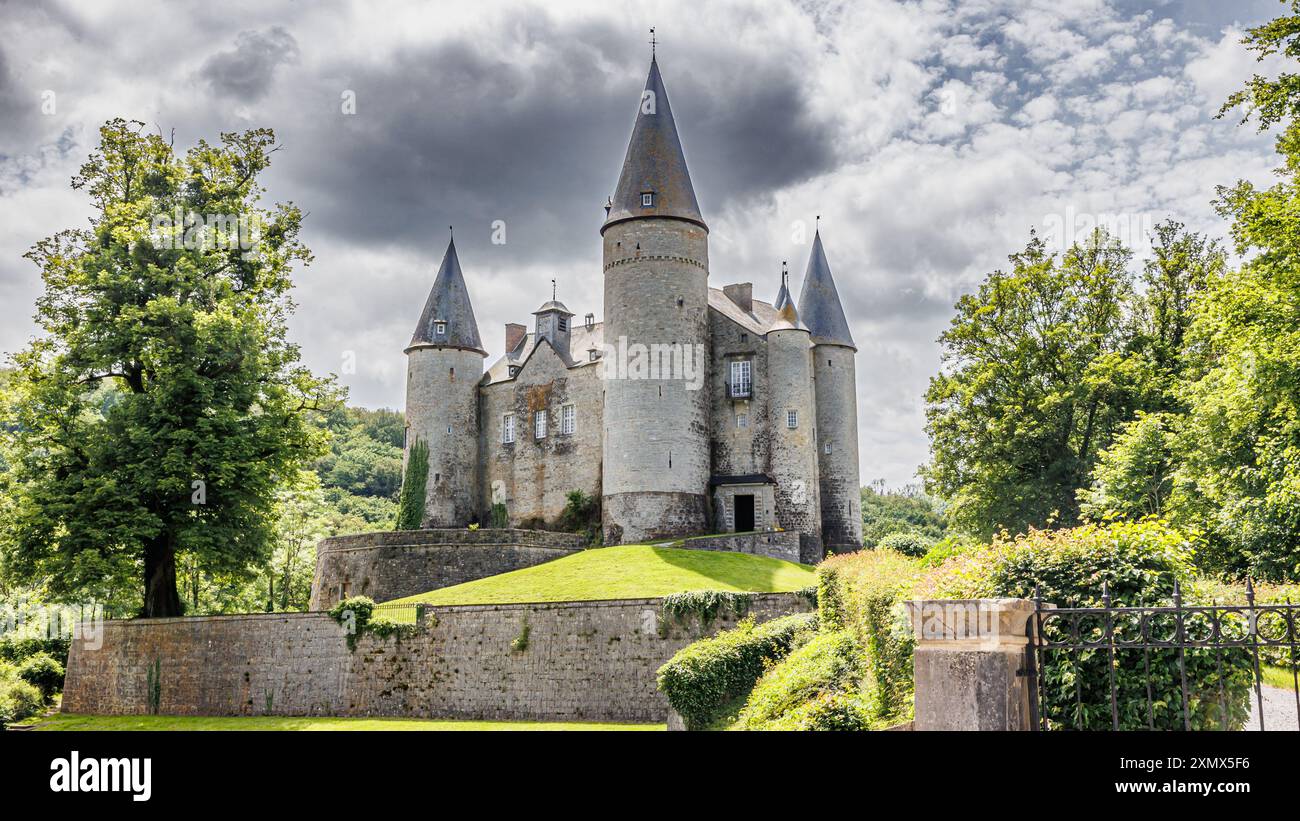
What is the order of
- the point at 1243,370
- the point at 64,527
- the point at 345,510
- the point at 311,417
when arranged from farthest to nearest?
the point at 345,510 → the point at 311,417 → the point at 64,527 → the point at 1243,370

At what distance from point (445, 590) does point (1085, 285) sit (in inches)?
947

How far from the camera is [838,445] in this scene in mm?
45219

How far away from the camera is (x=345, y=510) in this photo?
264 ft

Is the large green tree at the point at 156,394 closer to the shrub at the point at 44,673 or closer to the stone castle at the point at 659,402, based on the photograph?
the shrub at the point at 44,673

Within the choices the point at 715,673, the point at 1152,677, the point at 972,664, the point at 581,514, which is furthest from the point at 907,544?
the point at 972,664

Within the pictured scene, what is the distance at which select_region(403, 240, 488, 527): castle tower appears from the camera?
4853cm

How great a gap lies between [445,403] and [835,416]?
18.2m

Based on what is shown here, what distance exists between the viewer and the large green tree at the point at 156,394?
2800cm

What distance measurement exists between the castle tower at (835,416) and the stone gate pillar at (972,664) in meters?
37.3

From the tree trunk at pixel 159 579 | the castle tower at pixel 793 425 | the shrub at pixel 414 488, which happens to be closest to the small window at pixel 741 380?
the castle tower at pixel 793 425

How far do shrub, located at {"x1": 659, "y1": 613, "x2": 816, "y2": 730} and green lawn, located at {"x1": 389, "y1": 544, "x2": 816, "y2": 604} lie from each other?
26.5 ft
